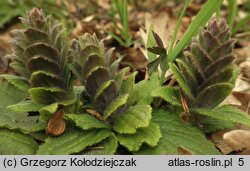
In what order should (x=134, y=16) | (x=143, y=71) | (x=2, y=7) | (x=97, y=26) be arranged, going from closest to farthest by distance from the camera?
(x=143, y=71)
(x=97, y=26)
(x=134, y=16)
(x=2, y=7)

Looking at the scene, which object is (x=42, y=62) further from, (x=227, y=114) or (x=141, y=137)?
(x=227, y=114)

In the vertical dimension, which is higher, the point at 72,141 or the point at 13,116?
the point at 13,116

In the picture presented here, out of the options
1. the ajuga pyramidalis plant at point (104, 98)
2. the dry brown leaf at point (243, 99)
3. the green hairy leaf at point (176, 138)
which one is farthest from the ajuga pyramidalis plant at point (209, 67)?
the dry brown leaf at point (243, 99)

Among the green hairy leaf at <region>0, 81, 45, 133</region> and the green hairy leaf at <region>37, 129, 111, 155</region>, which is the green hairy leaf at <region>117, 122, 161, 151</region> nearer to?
the green hairy leaf at <region>37, 129, 111, 155</region>

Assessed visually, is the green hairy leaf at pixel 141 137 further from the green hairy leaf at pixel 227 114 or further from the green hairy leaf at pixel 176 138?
the green hairy leaf at pixel 227 114

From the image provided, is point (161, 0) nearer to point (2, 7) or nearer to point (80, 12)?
point (80, 12)

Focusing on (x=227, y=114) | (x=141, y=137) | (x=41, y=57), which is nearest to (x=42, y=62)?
(x=41, y=57)

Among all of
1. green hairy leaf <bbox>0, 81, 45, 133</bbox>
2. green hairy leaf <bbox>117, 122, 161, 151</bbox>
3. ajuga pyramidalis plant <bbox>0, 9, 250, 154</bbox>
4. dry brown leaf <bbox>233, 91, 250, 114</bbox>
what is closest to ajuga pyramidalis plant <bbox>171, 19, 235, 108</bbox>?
ajuga pyramidalis plant <bbox>0, 9, 250, 154</bbox>

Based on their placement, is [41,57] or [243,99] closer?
[41,57]

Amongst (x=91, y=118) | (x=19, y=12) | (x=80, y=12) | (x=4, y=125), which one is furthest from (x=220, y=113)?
(x=19, y=12)
